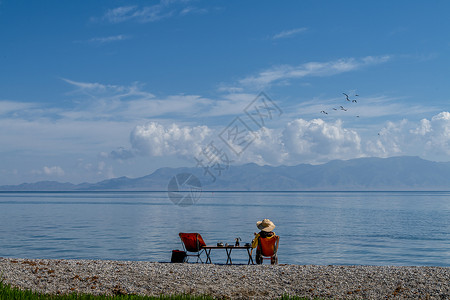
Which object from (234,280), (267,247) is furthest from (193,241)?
(234,280)

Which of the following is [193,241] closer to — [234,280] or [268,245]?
[268,245]

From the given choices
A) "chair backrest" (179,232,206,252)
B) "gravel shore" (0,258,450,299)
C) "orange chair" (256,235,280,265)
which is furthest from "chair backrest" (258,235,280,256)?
"chair backrest" (179,232,206,252)

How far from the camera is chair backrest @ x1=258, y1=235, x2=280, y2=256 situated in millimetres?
15703

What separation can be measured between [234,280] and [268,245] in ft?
12.0

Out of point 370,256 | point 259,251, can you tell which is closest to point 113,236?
point 370,256

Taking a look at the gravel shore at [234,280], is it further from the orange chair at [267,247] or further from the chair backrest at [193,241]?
the chair backrest at [193,241]

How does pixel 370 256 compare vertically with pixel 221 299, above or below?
below

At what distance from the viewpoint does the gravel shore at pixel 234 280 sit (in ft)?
36.8

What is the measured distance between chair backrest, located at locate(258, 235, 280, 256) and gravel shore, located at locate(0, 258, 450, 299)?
1.58 metres

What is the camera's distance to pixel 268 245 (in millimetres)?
15758

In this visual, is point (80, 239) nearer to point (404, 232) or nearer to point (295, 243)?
point (295, 243)

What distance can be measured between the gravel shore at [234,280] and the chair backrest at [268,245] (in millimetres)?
1581

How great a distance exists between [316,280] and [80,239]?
80.6 ft

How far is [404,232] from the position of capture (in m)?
40.6
